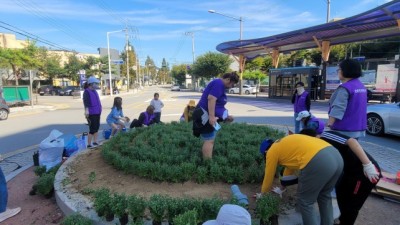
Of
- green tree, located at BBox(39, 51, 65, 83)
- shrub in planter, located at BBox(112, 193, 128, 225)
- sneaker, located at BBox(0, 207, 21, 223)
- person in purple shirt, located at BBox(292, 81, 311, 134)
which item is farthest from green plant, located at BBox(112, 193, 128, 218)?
green tree, located at BBox(39, 51, 65, 83)

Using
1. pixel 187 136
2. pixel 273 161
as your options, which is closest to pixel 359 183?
pixel 273 161

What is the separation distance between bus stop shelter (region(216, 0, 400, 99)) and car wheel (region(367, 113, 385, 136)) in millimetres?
8066

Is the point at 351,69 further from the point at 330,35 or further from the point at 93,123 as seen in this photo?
the point at 330,35

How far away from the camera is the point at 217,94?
13.4 feet

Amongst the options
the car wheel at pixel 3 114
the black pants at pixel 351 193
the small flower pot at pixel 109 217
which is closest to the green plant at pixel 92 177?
the small flower pot at pixel 109 217

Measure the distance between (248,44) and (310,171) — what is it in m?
26.9

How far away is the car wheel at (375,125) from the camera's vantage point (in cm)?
828

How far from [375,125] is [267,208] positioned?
24.2 feet

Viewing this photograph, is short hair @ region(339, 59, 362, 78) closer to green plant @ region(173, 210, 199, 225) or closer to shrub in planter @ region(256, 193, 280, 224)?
shrub in planter @ region(256, 193, 280, 224)

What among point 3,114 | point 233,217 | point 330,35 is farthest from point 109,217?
point 330,35

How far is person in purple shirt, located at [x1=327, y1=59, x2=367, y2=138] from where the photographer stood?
293 cm

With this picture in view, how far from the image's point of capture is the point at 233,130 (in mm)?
6891

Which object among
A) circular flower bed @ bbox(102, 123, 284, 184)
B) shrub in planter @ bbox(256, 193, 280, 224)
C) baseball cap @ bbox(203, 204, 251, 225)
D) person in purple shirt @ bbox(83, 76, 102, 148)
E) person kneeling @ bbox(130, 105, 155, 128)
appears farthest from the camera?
person kneeling @ bbox(130, 105, 155, 128)

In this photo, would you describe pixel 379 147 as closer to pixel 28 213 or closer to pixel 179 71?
pixel 28 213
